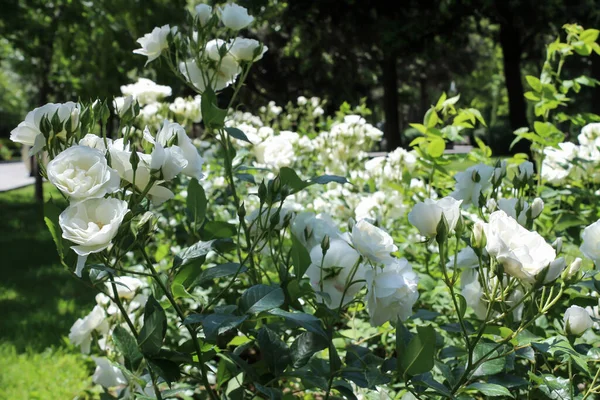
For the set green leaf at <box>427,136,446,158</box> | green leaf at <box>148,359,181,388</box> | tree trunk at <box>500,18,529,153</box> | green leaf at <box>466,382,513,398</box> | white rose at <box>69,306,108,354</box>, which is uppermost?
green leaf at <box>427,136,446,158</box>

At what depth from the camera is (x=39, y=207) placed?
30.1 feet

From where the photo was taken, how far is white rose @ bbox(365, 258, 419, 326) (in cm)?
92

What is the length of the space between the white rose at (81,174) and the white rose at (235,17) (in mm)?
576

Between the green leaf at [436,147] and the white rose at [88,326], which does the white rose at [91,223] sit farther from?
the green leaf at [436,147]

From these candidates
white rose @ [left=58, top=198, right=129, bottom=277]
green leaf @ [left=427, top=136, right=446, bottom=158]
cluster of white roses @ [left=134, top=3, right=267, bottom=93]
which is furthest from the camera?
green leaf @ [left=427, top=136, right=446, bottom=158]

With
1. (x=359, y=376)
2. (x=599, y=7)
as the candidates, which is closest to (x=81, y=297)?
(x=359, y=376)

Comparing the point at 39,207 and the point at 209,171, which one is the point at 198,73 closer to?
the point at 209,171

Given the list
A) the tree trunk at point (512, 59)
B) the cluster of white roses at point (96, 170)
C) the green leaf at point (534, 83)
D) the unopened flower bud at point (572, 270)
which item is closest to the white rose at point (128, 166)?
the cluster of white roses at point (96, 170)

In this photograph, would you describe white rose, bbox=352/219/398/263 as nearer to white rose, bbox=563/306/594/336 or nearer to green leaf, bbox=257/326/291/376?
green leaf, bbox=257/326/291/376

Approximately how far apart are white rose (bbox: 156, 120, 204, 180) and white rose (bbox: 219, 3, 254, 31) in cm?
39

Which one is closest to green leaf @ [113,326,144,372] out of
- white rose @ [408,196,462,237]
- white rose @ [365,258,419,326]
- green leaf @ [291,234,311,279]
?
green leaf @ [291,234,311,279]

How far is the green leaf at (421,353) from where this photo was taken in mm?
854

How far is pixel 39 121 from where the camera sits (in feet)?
3.06

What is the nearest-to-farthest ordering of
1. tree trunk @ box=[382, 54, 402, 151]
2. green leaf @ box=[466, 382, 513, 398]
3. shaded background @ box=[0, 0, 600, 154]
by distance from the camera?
green leaf @ box=[466, 382, 513, 398] → shaded background @ box=[0, 0, 600, 154] → tree trunk @ box=[382, 54, 402, 151]
